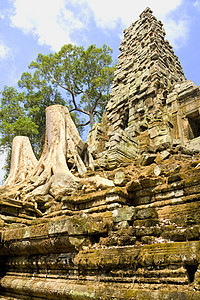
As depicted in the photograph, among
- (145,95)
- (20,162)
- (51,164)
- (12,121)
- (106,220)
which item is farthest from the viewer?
(12,121)

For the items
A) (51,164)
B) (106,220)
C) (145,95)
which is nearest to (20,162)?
(51,164)

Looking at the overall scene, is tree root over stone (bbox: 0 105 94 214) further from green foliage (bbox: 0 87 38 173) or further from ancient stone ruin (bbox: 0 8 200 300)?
green foliage (bbox: 0 87 38 173)

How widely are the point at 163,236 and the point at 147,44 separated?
14953 mm

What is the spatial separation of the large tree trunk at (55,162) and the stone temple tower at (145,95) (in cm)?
144

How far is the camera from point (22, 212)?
5.97 metres

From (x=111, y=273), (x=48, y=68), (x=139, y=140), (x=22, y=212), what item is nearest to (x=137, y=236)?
(x=111, y=273)

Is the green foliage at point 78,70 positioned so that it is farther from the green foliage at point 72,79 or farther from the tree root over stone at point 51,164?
the tree root over stone at point 51,164

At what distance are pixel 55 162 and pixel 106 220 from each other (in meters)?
4.76

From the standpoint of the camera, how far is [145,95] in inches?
510

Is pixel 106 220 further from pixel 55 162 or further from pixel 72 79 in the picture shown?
pixel 72 79

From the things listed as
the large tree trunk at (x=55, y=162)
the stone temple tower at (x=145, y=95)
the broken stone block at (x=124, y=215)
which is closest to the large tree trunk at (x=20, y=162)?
the large tree trunk at (x=55, y=162)

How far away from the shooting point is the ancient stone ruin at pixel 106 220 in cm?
191

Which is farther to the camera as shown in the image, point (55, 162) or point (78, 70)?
point (78, 70)

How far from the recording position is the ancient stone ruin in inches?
75.0
